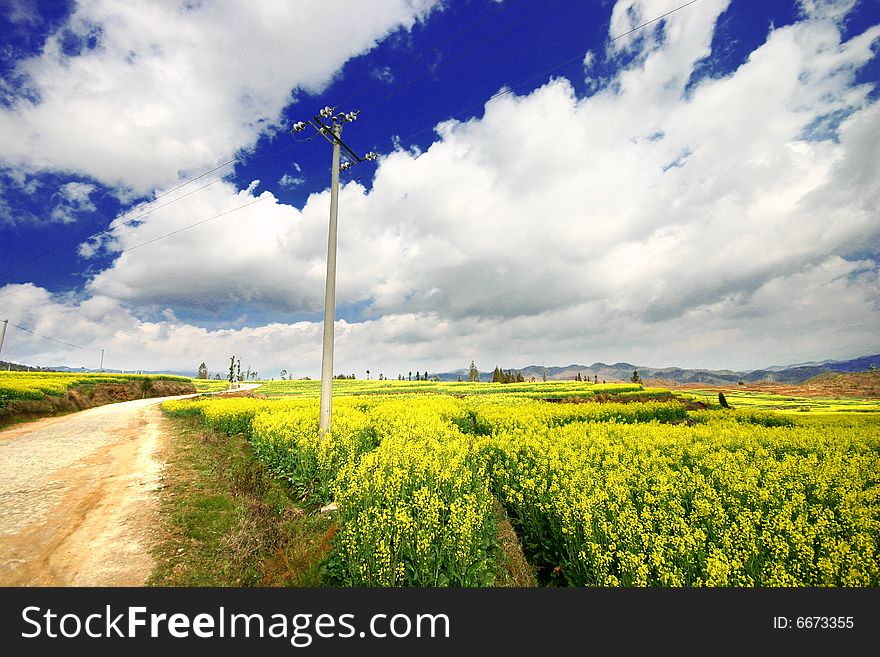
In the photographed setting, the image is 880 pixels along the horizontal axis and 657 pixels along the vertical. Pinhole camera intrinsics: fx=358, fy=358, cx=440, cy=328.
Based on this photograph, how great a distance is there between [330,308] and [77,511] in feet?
26.4

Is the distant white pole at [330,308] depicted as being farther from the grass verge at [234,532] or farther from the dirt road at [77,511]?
the dirt road at [77,511]

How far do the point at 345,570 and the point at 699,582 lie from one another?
4.72 m

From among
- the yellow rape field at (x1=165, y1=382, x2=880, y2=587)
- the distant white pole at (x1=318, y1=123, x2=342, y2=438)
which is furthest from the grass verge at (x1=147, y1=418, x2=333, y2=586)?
the distant white pole at (x1=318, y1=123, x2=342, y2=438)

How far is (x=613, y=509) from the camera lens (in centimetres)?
555

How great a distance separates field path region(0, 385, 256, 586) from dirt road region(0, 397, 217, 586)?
0.6 inches

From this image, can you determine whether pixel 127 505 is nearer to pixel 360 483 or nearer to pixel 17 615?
pixel 17 615

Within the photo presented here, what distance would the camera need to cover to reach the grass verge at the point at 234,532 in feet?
20.4

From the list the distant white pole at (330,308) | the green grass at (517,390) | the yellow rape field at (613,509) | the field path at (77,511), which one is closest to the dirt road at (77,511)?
the field path at (77,511)

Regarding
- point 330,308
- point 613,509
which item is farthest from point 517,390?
point 613,509

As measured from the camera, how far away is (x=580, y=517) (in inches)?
224

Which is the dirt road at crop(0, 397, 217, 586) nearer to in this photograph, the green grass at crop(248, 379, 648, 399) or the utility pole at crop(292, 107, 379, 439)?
the utility pole at crop(292, 107, 379, 439)

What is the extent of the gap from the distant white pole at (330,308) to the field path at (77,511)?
186 inches

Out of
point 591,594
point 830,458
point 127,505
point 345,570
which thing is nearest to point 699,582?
point 591,594

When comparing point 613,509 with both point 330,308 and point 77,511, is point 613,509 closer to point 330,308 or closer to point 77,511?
point 330,308
